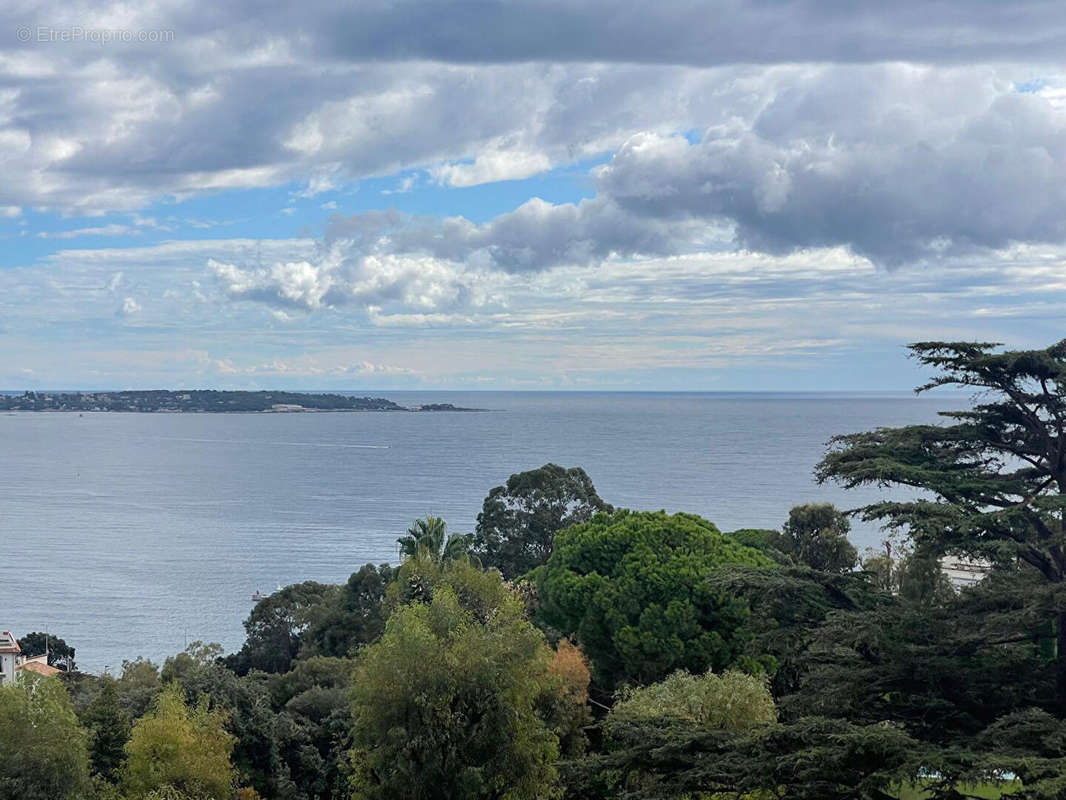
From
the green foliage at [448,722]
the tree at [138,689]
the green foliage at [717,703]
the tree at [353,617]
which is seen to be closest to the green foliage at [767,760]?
the green foliage at [717,703]

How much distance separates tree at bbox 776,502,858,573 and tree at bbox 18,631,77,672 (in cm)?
3308

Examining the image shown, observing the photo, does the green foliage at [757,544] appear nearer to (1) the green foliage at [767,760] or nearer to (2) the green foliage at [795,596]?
(2) the green foliage at [795,596]

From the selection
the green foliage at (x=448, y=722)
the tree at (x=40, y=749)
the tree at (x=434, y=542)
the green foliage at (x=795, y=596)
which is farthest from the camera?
the tree at (x=434, y=542)

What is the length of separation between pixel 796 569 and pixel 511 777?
27.1ft

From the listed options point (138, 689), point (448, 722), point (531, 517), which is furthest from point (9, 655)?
point (448, 722)

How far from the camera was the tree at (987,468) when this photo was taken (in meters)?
13.8

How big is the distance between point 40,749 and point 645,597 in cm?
1459

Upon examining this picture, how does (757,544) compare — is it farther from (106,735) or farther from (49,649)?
(49,649)

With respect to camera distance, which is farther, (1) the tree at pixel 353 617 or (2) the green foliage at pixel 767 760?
(1) the tree at pixel 353 617

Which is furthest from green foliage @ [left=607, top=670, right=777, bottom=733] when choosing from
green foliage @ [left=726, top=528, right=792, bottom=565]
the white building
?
the white building

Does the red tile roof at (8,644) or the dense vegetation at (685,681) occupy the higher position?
the dense vegetation at (685,681)

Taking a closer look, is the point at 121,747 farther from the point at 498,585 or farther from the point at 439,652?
the point at 498,585

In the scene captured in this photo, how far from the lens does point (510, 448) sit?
164250 mm

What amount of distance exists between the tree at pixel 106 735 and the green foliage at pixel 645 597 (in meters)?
11.7
